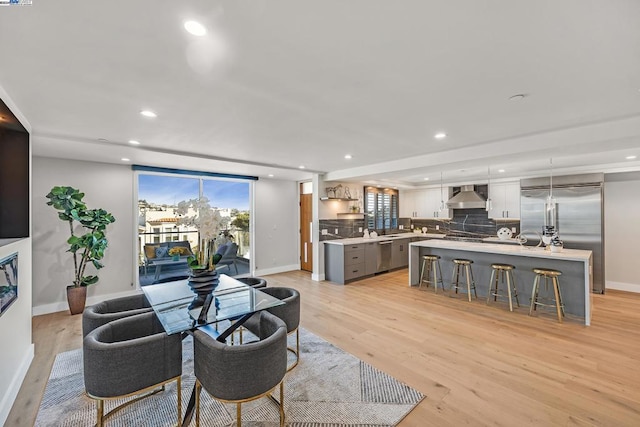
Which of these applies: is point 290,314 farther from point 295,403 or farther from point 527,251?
point 527,251

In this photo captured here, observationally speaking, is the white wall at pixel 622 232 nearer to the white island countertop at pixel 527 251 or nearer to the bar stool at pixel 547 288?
the white island countertop at pixel 527 251

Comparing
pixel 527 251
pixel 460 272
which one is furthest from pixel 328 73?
pixel 460 272

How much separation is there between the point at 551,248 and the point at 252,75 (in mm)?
4804

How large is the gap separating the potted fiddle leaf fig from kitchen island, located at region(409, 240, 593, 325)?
17.4 ft

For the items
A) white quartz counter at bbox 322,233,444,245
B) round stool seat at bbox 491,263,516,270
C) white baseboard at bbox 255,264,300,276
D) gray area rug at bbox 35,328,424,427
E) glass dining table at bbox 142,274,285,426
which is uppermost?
white quartz counter at bbox 322,233,444,245

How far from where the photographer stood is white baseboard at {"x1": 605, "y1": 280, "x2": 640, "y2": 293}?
4895mm

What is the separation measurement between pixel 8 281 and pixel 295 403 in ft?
8.27

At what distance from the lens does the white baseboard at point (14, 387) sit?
195cm

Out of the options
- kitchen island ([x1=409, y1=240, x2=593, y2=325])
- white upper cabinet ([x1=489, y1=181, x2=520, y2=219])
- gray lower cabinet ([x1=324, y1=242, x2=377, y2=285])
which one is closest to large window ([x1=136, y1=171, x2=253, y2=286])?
gray lower cabinet ([x1=324, y1=242, x2=377, y2=285])

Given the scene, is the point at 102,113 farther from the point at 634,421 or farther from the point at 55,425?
the point at 634,421

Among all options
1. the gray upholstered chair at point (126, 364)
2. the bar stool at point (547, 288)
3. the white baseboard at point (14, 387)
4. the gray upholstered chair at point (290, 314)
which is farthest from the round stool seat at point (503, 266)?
the white baseboard at point (14, 387)

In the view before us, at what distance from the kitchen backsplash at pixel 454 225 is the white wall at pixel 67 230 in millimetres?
3774

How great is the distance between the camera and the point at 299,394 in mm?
2227

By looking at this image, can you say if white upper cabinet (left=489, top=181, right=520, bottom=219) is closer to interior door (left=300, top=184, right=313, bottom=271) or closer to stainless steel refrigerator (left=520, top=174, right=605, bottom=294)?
stainless steel refrigerator (left=520, top=174, right=605, bottom=294)
